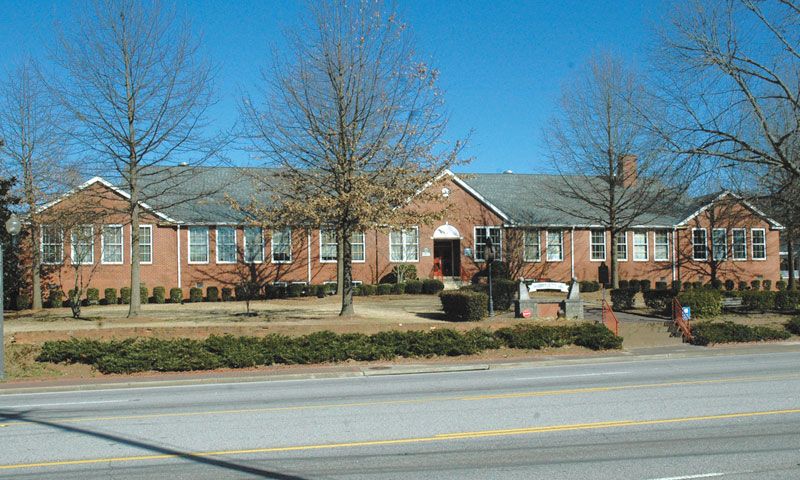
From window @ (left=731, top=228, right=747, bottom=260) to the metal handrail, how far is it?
930 inches

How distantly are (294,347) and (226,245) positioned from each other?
794 inches

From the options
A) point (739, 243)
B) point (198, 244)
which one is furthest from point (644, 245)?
point (198, 244)

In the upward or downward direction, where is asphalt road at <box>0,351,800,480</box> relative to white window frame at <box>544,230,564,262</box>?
downward

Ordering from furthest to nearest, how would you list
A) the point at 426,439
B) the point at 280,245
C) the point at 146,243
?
1. the point at 280,245
2. the point at 146,243
3. the point at 426,439

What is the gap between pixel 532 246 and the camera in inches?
1684

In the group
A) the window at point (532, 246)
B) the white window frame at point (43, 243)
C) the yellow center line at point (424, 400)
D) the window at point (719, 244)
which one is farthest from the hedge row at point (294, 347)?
the window at point (719, 244)

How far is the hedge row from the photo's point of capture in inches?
725

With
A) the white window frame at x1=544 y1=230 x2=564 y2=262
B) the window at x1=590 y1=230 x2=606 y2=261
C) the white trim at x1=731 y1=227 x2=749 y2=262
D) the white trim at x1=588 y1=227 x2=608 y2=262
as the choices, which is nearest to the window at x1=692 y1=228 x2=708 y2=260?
the white trim at x1=731 y1=227 x2=749 y2=262

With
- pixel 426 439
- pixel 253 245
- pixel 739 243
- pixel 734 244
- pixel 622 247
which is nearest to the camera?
pixel 426 439

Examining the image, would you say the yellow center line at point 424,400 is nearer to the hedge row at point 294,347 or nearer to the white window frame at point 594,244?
the hedge row at point 294,347

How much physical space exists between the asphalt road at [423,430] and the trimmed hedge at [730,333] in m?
8.28

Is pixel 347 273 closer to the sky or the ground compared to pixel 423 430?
closer to the sky

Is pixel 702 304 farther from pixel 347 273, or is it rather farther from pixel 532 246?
pixel 532 246

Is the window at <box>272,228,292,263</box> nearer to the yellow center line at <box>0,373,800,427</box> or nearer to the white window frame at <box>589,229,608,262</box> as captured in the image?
the white window frame at <box>589,229,608,262</box>
